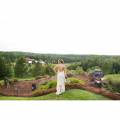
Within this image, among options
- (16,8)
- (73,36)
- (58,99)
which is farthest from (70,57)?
(16,8)

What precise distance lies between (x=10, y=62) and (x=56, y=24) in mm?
509

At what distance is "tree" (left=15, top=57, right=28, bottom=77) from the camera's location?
3.11m

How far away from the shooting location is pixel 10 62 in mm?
3107

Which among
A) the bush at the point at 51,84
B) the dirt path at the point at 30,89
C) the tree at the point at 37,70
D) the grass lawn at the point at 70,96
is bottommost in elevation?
the grass lawn at the point at 70,96

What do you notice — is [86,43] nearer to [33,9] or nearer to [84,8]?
[84,8]

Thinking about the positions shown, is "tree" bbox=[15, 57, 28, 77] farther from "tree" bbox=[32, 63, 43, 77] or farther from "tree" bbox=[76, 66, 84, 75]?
"tree" bbox=[76, 66, 84, 75]

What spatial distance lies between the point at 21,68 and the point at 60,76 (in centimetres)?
34

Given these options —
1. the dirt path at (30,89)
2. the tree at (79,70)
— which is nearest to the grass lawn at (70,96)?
the dirt path at (30,89)

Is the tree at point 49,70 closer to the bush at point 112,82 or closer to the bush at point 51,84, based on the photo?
the bush at point 51,84

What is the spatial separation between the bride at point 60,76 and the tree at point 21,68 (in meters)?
0.27

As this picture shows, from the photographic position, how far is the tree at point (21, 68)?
3107 millimetres

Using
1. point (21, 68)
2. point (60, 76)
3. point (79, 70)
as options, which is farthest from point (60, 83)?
point (21, 68)

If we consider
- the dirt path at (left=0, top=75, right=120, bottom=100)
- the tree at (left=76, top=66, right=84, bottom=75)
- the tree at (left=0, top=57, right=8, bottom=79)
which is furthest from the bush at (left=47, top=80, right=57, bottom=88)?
the tree at (left=0, top=57, right=8, bottom=79)

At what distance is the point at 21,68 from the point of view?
→ 311 cm
